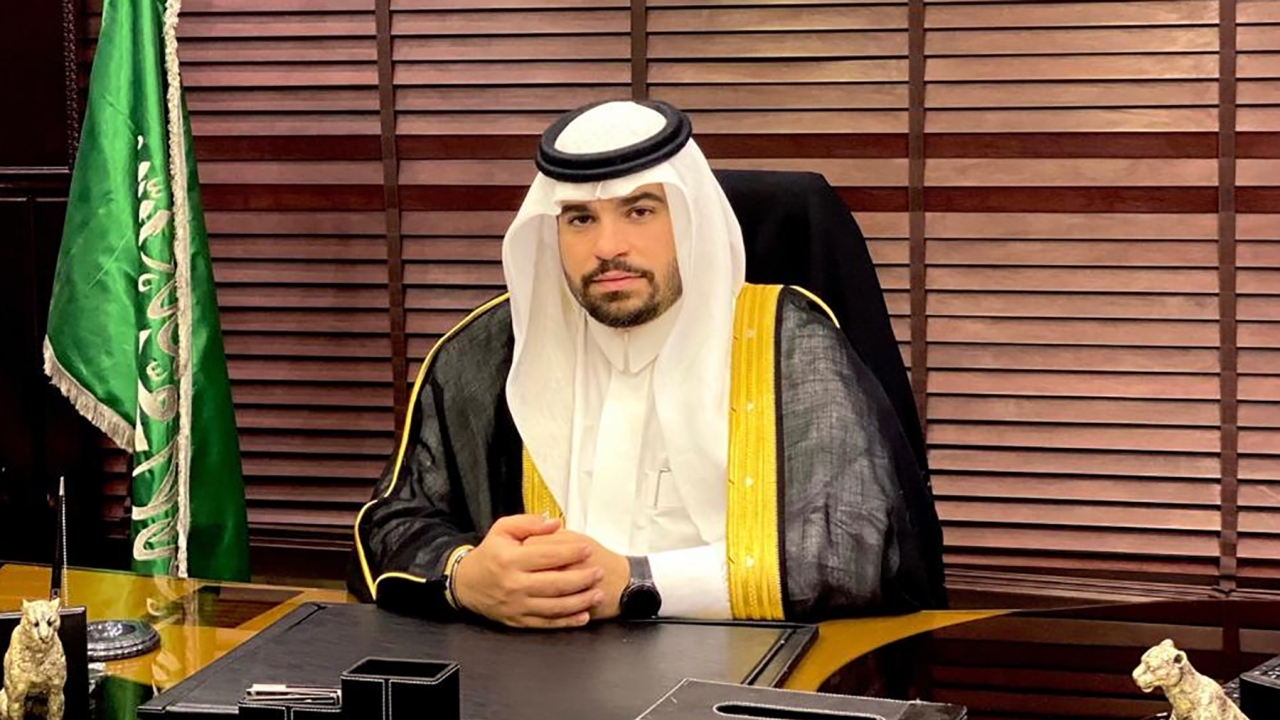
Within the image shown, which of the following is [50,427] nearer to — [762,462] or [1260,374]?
[762,462]

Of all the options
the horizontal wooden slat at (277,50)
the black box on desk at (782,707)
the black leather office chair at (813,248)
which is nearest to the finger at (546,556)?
the black box on desk at (782,707)

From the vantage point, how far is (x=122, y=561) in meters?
4.30

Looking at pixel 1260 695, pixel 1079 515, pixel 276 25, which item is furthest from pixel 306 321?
pixel 1260 695

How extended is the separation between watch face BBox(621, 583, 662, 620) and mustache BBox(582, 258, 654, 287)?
19.1 inches

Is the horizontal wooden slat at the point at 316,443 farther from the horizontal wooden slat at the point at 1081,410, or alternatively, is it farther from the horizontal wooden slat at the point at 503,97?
the horizontal wooden slat at the point at 1081,410

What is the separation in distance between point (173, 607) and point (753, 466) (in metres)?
0.78

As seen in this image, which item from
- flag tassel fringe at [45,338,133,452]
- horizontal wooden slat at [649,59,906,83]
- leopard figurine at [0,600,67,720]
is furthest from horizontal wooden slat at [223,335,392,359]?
leopard figurine at [0,600,67,720]

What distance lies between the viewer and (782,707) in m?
1.60

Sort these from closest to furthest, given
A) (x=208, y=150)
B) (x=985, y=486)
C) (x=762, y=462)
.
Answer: (x=762, y=462)
(x=985, y=486)
(x=208, y=150)

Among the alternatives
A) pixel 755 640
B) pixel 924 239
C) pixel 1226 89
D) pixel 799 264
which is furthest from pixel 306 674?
pixel 1226 89

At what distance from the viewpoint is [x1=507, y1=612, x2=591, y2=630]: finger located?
2.14 meters

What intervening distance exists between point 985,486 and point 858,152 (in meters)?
0.77

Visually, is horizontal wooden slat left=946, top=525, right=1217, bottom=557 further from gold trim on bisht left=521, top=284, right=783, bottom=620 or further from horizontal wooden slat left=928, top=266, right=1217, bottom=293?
gold trim on bisht left=521, top=284, right=783, bottom=620

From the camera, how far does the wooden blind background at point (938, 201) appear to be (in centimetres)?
374
